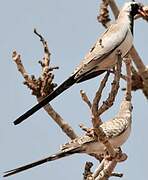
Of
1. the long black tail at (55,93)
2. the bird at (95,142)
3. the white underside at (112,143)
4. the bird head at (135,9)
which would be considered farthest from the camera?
the bird head at (135,9)

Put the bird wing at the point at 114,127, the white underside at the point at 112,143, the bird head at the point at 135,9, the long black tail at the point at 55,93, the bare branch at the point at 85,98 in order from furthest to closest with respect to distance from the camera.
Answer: the bird wing at the point at 114,127
the bird head at the point at 135,9
the white underside at the point at 112,143
the long black tail at the point at 55,93
the bare branch at the point at 85,98

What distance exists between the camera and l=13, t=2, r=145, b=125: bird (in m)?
7.53

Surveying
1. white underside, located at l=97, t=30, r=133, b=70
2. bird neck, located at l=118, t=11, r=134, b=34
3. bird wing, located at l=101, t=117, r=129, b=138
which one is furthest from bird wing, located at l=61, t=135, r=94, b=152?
bird neck, located at l=118, t=11, r=134, b=34

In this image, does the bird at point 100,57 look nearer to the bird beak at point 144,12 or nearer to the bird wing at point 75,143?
the bird beak at point 144,12

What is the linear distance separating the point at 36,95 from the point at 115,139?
50.8 inches

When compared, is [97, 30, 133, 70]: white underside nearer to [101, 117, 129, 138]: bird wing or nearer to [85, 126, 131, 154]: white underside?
[85, 126, 131, 154]: white underside

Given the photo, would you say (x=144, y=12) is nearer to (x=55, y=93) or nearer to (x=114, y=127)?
(x=114, y=127)

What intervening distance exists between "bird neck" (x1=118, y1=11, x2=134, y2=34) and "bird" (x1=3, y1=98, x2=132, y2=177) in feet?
3.80

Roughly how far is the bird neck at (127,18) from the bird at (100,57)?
0.06 m

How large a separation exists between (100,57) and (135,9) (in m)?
1.10

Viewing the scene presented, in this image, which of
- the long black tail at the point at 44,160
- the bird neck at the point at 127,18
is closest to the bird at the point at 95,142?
the long black tail at the point at 44,160

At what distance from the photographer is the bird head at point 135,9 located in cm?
844

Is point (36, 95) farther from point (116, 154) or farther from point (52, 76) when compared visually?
point (116, 154)

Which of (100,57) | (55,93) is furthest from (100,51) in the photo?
(55,93)
